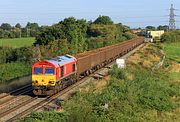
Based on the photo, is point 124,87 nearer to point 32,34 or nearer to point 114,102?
point 114,102

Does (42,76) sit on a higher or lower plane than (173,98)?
higher

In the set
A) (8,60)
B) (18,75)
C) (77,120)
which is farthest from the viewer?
(8,60)

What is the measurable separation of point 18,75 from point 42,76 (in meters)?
14.1

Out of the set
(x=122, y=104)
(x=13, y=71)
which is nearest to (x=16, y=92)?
(x=122, y=104)

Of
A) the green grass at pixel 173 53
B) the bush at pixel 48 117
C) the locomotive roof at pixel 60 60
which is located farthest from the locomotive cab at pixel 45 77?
the green grass at pixel 173 53

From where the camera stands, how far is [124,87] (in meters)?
26.3

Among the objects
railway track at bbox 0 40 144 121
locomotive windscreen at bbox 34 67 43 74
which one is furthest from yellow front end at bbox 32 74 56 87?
railway track at bbox 0 40 144 121

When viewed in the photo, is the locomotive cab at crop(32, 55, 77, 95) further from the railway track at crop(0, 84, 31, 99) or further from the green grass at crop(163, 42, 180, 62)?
the green grass at crop(163, 42, 180, 62)

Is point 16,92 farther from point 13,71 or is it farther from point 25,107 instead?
point 13,71

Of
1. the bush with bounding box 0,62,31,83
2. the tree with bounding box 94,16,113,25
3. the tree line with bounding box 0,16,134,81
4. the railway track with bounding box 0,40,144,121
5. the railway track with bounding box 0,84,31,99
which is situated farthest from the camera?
the tree with bounding box 94,16,113,25

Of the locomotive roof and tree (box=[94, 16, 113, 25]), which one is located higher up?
tree (box=[94, 16, 113, 25])

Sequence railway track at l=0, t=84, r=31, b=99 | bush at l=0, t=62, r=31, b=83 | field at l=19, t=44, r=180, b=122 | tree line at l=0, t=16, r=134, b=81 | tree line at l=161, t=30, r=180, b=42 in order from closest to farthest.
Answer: field at l=19, t=44, r=180, b=122 → railway track at l=0, t=84, r=31, b=99 → bush at l=0, t=62, r=31, b=83 → tree line at l=0, t=16, r=134, b=81 → tree line at l=161, t=30, r=180, b=42

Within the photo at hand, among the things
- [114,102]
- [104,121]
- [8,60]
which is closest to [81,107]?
[104,121]

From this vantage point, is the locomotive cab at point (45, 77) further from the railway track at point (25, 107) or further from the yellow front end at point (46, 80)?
the railway track at point (25, 107)
